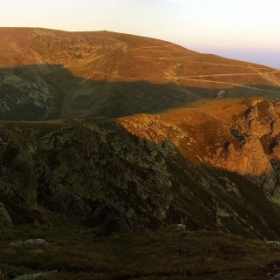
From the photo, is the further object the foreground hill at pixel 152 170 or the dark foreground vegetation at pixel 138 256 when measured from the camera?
the foreground hill at pixel 152 170

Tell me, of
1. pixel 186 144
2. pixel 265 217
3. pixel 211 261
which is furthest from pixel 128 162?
pixel 211 261

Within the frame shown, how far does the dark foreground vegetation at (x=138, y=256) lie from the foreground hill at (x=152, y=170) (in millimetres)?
5829

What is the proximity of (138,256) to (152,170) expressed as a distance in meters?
74.5

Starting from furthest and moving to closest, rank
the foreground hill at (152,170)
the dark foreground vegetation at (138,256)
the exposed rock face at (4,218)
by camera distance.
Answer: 1. the foreground hill at (152,170)
2. the exposed rock face at (4,218)
3. the dark foreground vegetation at (138,256)

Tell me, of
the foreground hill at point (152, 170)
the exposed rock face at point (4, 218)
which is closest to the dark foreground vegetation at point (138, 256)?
the exposed rock face at point (4, 218)

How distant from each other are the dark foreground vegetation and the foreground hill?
230 inches

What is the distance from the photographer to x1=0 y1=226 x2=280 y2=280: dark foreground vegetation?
969 inches

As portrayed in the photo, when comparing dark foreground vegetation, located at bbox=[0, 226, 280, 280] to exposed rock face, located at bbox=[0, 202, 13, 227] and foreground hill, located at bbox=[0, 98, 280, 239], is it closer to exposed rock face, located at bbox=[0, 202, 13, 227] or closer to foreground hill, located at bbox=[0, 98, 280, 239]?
exposed rock face, located at bbox=[0, 202, 13, 227]

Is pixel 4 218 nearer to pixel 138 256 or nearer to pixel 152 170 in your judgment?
pixel 138 256

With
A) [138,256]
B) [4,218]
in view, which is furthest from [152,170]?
[138,256]

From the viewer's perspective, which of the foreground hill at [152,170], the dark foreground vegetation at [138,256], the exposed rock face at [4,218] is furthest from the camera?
the foreground hill at [152,170]

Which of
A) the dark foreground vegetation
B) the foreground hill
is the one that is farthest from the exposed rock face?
the dark foreground vegetation

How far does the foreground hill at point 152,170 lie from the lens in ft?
216

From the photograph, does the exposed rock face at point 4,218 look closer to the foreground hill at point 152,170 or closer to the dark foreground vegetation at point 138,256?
the foreground hill at point 152,170
